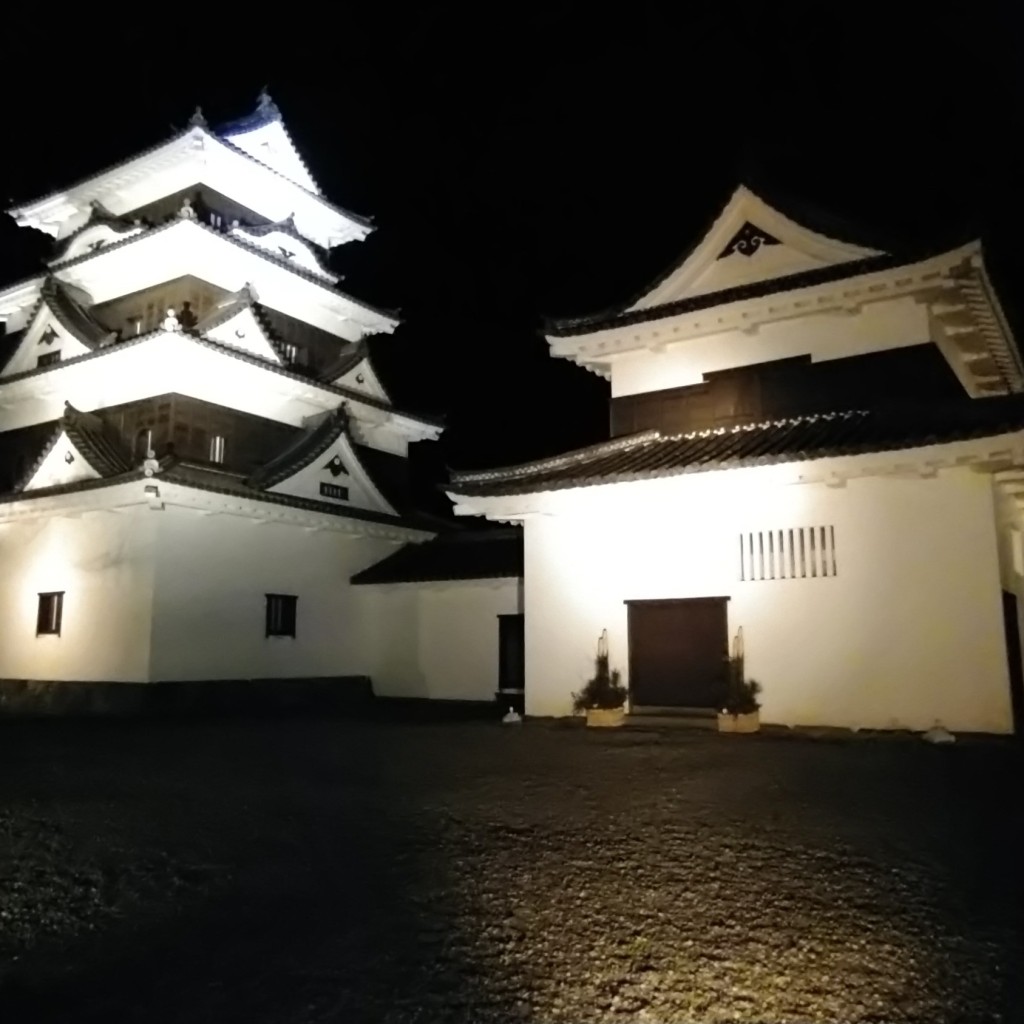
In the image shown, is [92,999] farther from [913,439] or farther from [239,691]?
[239,691]

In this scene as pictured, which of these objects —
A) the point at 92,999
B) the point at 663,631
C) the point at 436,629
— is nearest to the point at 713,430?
the point at 663,631

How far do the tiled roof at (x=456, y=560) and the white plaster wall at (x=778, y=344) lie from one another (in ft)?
15.2

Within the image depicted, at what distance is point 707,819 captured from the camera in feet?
19.8

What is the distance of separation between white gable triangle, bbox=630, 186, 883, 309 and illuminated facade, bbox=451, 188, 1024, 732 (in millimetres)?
33

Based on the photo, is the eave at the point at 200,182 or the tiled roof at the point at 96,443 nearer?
the tiled roof at the point at 96,443

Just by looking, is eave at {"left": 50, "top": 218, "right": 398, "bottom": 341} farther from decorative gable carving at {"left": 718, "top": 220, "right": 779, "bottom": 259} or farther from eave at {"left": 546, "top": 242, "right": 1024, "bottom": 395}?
decorative gable carving at {"left": 718, "top": 220, "right": 779, "bottom": 259}

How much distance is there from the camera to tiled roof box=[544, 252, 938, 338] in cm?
1171

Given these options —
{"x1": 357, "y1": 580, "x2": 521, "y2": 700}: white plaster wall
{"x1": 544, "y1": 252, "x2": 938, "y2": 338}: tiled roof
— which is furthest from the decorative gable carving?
{"x1": 357, "y1": 580, "x2": 521, "y2": 700}: white plaster wall

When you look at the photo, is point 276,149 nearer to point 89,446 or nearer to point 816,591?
point 89,446

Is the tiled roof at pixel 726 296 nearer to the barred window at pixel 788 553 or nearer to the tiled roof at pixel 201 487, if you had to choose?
the barred window at pixel 788 553

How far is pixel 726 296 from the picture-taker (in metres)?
12.8

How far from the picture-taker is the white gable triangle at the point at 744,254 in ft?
42.1

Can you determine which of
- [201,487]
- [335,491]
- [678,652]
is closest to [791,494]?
[678,652]

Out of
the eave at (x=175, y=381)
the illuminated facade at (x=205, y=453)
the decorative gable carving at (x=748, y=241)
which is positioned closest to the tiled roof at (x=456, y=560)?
the illuminated facade at (x=205, y=453)
